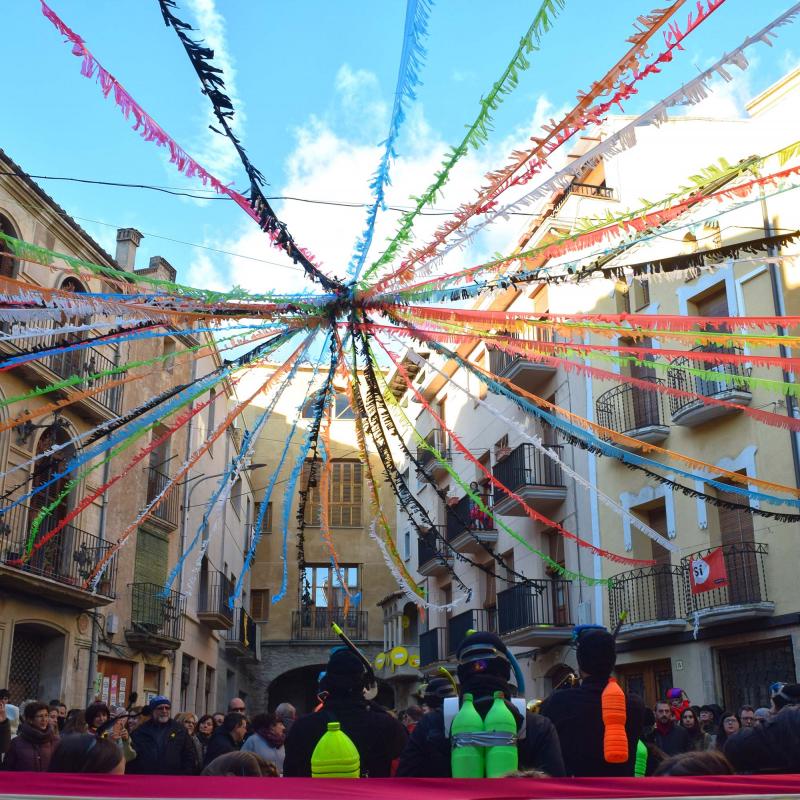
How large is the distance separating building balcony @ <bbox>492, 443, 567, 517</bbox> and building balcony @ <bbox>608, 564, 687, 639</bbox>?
8.97ft

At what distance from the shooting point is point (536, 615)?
19703mm

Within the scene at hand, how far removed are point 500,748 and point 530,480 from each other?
1674 centimetres

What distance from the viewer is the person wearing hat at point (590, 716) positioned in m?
4.80

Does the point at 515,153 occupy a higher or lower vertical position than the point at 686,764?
higher

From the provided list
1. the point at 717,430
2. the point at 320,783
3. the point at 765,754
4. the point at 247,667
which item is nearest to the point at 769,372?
the point at 717,430

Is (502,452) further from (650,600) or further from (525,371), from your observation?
(650,600)

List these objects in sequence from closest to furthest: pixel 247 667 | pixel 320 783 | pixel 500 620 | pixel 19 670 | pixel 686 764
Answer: pixel 320 783 < pixel 686 764 < pixel 19 670 < pixel 500 620 < pixel 247 667

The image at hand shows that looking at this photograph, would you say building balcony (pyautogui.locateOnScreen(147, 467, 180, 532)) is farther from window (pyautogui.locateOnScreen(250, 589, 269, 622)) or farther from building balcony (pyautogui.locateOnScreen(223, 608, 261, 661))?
window (pyautogui.locateOnScreen(250, 589, 269, 622))

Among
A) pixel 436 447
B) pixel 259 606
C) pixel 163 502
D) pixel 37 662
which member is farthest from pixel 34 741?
pixel 259 606

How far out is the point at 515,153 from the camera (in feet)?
20.5

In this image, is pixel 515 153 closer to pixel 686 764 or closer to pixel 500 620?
pixel 686 764

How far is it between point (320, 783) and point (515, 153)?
438 cm

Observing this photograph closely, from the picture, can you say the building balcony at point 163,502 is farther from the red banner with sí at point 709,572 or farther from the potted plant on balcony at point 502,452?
the red banner with sí at point 709,572

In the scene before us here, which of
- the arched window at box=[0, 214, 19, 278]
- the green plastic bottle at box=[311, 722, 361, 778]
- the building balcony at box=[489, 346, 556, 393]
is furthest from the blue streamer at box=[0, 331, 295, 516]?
the building balcony at box=[489, 346, 556, 393]
